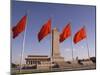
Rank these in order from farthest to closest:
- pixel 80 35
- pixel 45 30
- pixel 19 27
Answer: pixel 80 35, pixel 45 30, pixel 19 27

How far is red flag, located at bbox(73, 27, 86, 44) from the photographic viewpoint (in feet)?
8.48

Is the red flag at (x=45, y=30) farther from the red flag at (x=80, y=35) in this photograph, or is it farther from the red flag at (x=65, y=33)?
the red flag at (x=80, y=35)

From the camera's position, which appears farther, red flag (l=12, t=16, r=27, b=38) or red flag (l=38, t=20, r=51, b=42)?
red flag (l=38, t=20, r=51, b=42)

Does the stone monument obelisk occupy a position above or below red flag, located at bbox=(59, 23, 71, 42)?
below

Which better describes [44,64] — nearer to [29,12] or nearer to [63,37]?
[63,37]

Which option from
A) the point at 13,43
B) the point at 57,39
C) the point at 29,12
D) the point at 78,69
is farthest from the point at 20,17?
the point at 78,69

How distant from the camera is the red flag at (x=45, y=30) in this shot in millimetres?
2430

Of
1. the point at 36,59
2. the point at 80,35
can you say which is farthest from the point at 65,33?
the point at 36,59

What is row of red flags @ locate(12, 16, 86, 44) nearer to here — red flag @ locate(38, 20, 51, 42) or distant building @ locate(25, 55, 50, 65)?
red flag @ locate(38, 20, 51, 42)

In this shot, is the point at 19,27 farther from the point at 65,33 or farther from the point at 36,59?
the point at 65,33

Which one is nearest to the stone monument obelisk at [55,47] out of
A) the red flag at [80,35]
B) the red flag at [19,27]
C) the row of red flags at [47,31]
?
the row of red flags at [47,31]

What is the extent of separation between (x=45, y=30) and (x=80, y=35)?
419mm

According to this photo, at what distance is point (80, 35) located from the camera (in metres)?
2.60

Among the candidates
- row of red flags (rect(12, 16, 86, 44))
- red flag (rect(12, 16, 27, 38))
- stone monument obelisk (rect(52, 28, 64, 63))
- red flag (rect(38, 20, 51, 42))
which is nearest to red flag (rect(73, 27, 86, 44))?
row of red flags (rect(12, 16, 86, 44))
